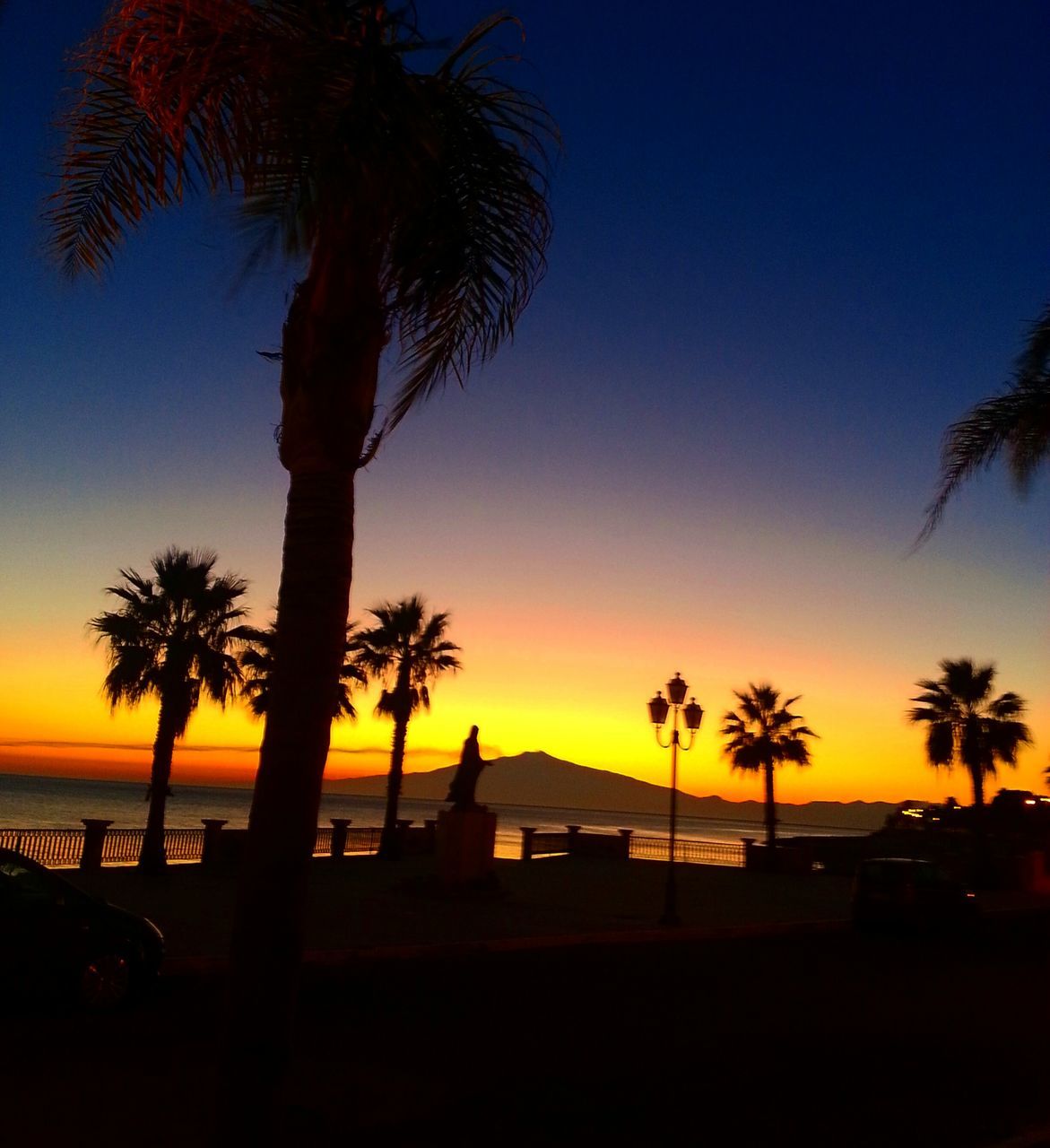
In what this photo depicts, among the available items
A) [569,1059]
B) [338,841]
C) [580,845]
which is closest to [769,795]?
[580,845]

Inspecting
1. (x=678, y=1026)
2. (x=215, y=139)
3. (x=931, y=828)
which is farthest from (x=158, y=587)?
(x=931, y=828)

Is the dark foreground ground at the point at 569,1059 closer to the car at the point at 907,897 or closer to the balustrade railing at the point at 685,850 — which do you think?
the car at the point at 907,897

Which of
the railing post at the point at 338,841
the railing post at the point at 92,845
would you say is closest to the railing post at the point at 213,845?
the railing post at the point at 92,845

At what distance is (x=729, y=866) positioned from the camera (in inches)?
1559

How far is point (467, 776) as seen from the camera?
24781 millimetres

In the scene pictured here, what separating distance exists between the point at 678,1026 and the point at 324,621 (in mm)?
7473

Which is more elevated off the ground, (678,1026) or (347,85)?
(347,85)

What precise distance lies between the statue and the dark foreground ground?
9.90 metres

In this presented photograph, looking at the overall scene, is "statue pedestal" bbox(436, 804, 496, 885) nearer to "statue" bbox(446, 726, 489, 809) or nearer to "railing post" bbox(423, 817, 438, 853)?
"statue" bbox(446, 726, 489, 809)

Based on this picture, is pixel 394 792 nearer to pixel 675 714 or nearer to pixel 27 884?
pixel 675 714

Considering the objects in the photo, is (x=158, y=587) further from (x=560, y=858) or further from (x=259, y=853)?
(x=259, y=853)

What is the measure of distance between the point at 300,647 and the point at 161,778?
23.1 metres

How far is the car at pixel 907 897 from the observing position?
21234 millimetres

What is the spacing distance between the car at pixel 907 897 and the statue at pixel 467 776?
8.54 m
